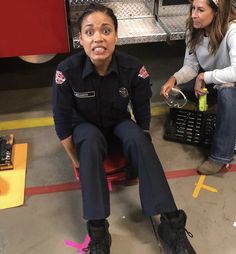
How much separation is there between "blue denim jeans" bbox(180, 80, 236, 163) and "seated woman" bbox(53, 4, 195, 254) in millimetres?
490

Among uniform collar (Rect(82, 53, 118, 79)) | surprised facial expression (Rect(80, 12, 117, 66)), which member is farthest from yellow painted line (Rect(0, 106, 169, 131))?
surprised facial expression (Rect(80, 12, 117, 66))

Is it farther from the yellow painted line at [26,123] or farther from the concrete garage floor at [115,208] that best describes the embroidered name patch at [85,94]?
the yellow painted line at [26,123]

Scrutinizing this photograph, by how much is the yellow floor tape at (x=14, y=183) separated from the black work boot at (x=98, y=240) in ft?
1.85

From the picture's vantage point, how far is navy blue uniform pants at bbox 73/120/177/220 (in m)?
1.67

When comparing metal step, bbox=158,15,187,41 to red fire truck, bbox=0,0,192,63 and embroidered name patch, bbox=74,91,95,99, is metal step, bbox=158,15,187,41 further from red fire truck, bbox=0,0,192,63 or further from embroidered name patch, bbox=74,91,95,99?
embroidered name patch, bbox=74,91,95,99

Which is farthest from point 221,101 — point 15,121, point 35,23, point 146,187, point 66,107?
point 15,121

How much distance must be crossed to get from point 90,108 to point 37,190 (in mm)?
657

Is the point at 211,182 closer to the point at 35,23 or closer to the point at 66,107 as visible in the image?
the point at 66,107

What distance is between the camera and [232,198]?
6.84ft

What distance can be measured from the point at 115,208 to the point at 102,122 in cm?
51

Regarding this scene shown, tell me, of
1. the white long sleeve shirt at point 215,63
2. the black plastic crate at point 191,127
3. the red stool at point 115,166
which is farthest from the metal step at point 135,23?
the red stool at point 115,166

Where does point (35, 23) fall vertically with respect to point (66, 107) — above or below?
above

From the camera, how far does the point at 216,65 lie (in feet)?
7.38

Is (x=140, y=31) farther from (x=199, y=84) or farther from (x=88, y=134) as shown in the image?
(x=88, y=134)
